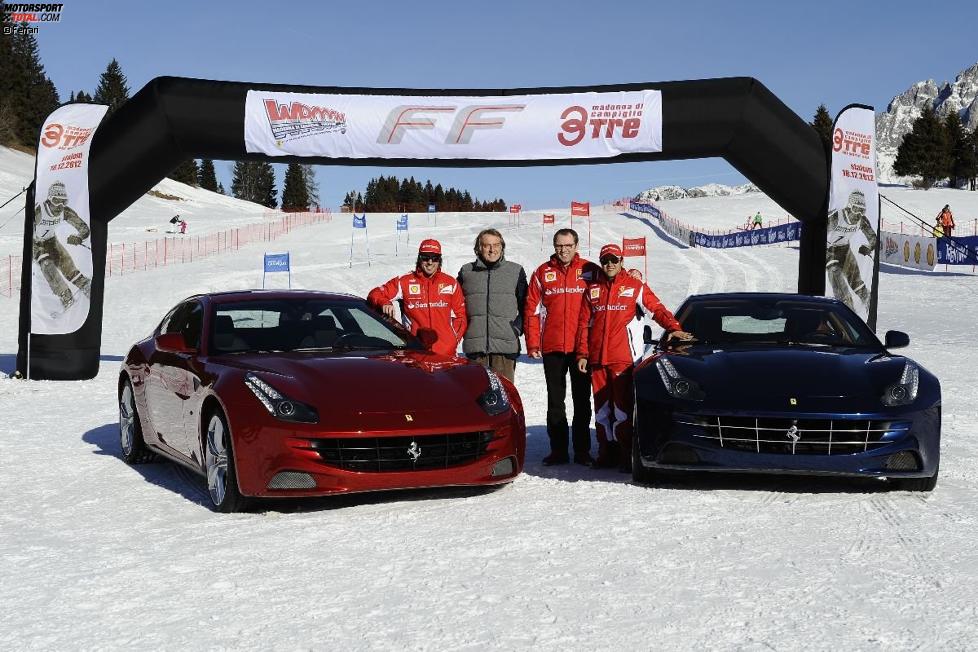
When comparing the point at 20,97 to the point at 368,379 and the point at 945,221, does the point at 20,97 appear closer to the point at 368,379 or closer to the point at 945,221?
the point at 945,221

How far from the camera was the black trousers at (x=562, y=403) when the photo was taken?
815 cm

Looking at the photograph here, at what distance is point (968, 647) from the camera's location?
12.1ft

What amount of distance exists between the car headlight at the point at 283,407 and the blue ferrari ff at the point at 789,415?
2.07 metres

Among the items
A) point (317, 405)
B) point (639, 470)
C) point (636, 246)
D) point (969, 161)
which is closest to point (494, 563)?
point (317, 405)

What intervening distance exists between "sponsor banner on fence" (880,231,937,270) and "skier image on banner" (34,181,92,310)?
1157 inches

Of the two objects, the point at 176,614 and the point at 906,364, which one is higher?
the point at 906,364

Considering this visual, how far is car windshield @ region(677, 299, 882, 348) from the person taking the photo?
7.66 m

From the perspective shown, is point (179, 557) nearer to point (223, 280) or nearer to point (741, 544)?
point (741, 544)

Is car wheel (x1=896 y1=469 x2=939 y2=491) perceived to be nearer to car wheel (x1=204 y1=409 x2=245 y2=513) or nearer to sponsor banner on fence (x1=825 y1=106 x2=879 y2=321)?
car wheel (x1=204 y1=409 x2=245 y2=513)

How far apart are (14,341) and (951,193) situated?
76727 millimetres

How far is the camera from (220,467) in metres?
6.29

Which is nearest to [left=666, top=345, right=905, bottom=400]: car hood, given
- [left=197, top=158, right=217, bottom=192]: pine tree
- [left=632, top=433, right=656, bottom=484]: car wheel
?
[left=632, top=433, right=656, bottom=484]: car wheel

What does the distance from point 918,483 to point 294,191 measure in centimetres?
16091

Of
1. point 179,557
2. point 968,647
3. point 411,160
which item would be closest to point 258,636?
point 179,557
